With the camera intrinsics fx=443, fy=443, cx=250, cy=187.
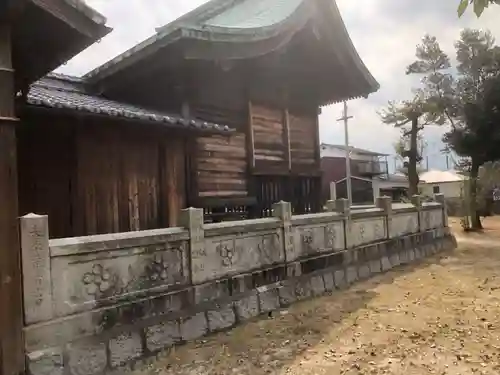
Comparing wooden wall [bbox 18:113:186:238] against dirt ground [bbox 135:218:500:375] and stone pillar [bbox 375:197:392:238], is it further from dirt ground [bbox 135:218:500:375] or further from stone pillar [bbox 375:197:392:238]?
stone pillar [bbox 375:197:392:238]

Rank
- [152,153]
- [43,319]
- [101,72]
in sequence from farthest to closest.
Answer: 1. [101,72]
2. [152,153]
3. [43,319]

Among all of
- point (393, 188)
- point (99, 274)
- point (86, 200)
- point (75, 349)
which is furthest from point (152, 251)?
point (393, 188)

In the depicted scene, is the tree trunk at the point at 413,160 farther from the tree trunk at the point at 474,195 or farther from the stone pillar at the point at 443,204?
the stone pillar at the point at 443,204

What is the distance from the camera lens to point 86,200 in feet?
22.6

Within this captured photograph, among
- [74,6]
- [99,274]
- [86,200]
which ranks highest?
[74,6]

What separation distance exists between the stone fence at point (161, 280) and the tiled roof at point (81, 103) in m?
1.82

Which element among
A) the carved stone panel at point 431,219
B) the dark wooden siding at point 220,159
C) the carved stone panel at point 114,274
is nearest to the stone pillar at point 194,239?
the carved stone panel at point 114,274

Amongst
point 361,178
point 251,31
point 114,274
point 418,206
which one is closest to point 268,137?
point 251,31

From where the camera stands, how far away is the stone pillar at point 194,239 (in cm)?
610

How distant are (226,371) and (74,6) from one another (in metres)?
4.24

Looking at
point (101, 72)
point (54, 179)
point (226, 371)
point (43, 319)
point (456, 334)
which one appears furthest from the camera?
point (101, 72)

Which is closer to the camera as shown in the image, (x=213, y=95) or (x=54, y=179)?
(x=54, y=179)

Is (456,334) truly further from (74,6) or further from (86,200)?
(74,6)

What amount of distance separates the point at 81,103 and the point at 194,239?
2.80m
